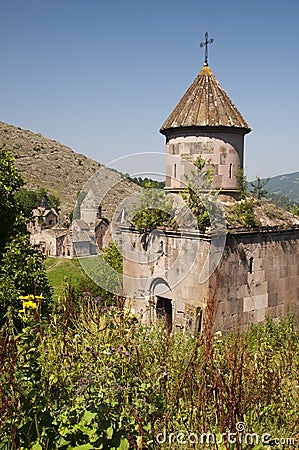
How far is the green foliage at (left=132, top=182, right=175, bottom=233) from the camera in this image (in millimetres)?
9836

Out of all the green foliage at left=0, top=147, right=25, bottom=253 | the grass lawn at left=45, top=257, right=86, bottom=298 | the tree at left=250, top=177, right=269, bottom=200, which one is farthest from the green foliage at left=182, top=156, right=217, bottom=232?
the grass lawn at left=45, top=257, right=86, bottom=298

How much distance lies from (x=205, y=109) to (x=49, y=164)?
98.5 metres

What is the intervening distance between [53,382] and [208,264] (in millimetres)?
5547

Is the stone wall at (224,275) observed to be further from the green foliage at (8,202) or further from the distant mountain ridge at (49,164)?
the distant mountain ridge at (49,164)

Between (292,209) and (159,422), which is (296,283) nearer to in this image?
(292,209)

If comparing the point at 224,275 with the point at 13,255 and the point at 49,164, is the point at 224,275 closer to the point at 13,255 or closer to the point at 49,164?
the point at 13,255

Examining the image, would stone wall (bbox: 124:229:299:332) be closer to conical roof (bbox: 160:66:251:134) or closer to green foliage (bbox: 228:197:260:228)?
green foliage (bbox: 228:197:260:228)

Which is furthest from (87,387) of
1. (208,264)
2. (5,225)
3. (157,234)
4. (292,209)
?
(292,209)

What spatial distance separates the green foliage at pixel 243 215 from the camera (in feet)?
31.1

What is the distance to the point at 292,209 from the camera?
1225 cm

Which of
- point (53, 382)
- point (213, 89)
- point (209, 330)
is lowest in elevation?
point (53, 382)

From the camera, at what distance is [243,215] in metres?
9.56

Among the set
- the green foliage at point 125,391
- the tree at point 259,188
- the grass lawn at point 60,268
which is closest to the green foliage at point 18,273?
the green foliage at point 125,391

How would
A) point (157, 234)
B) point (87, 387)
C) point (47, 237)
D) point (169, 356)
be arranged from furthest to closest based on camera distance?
point (47, 237) → point (157, 234) → point (169, 356) → point (87, 387)
